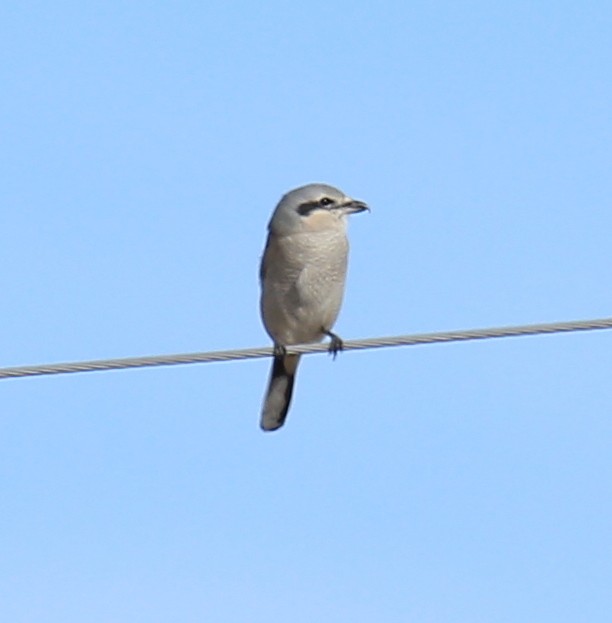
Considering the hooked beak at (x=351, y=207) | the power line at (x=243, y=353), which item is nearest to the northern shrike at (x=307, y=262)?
the hooked beak at (x=351, y=207)

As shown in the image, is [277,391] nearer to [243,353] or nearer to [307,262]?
[307,262]

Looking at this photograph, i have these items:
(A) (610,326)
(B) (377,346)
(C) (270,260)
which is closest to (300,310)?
(C) (270,260)

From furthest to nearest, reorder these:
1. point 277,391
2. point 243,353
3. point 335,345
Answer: point 277,391 → point 335,345 → point 243,353

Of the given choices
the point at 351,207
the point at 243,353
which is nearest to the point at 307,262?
the point at 351,207

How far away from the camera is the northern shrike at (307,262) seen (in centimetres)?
982

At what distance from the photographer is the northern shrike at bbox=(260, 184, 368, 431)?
32.2 ft

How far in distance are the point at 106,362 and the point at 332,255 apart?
321 centimetres

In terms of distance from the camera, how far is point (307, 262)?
9.81 metres

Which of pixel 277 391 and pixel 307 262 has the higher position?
pixel 307 262

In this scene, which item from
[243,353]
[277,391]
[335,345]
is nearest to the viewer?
[243,353]

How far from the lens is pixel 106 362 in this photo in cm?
679

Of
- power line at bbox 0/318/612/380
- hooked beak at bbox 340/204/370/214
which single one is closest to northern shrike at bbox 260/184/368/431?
hooked beak at bbox 340/204/370/214

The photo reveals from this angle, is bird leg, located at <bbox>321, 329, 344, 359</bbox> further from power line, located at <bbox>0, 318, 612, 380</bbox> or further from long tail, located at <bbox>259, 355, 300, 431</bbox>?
power line, located at <bbox>0, 318, 612, 380</bbox>

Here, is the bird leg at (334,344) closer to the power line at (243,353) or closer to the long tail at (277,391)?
the long tail at (277,391)
